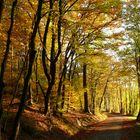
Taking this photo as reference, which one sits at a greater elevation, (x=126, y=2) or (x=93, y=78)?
(x=126, y=2)

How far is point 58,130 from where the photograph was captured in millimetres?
22375

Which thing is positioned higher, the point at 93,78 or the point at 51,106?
the point at 93,78

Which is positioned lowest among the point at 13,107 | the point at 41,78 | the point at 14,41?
the point at 13,107

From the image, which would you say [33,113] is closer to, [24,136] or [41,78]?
[24,136]

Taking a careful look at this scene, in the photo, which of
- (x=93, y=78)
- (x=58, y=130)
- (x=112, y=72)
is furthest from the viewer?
(x=112, y=72)

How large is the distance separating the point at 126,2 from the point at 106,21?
3.02 meters

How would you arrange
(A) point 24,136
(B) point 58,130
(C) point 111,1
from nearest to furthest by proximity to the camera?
(A) point 24,136
(C) point 111,1
(B) point 58,130

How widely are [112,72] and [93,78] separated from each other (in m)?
6.24

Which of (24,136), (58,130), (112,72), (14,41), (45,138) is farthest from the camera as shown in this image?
(112,72)

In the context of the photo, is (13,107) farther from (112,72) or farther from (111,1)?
(112,72)

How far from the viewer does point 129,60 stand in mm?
42938

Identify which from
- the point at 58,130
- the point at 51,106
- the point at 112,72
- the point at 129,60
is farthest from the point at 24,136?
the point at 112,72

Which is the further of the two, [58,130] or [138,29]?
[138,29]

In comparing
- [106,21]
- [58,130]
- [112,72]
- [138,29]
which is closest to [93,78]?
[112,72]
